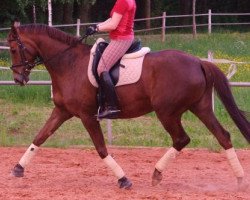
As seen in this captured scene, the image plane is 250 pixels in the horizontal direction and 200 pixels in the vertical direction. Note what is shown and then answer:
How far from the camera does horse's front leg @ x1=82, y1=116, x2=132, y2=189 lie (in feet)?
26.9

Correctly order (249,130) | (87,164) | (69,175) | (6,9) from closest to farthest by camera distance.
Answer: (249,130), (69,175), (87,164), (6,9)

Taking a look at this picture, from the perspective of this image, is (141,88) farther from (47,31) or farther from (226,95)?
(47,31)

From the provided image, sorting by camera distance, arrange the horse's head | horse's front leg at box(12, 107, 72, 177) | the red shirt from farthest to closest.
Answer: horse's front leg at box(12, 107, 72, 177)
the horse's head
the red shirt

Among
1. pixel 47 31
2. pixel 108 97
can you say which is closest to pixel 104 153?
pixel 108 97

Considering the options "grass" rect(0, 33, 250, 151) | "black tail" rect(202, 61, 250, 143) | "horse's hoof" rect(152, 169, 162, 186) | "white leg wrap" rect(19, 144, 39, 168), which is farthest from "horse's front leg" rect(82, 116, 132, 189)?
"grass" rect(0, 33, 250, 151)

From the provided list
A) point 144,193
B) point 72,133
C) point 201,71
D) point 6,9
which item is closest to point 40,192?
point 144,193

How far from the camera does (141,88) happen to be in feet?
27.1

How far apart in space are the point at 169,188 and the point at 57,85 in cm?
176

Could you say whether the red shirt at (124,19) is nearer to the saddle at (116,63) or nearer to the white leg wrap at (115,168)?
the saddle at (116,63)

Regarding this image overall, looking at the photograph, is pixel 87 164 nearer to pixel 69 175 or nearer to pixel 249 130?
pixel 69 175

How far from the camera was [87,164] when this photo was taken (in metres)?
9.88

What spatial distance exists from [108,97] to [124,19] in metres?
0.89

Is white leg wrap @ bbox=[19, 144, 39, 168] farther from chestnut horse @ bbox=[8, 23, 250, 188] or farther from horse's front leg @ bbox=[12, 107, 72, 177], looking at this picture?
chestnut horse @ bbox=[8, 23, 250, 188]

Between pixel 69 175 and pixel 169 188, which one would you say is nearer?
pixel 169 188
